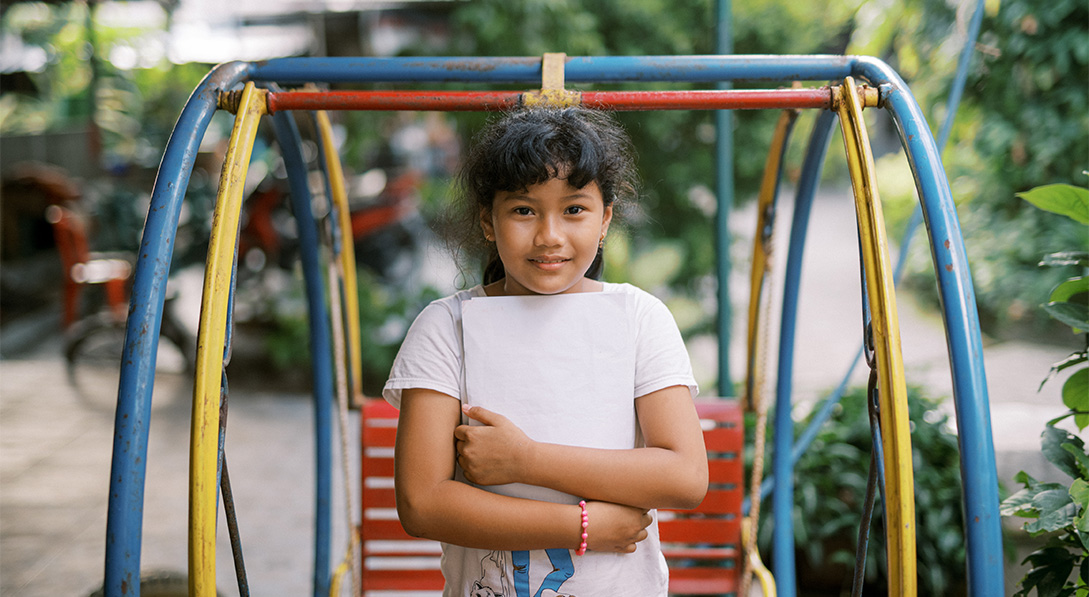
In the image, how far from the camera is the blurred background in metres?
3.71

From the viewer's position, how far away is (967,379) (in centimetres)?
106

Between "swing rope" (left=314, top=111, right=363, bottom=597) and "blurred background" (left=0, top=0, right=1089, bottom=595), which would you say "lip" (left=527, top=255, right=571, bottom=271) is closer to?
"blurred background" (left=0, top=0, right=1089, bottom=595)

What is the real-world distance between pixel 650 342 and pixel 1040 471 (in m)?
1.53

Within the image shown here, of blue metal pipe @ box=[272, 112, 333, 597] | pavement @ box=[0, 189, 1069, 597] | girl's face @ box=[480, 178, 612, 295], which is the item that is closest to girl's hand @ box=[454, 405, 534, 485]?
girl's face @ box=[480, 178, 612, 295]

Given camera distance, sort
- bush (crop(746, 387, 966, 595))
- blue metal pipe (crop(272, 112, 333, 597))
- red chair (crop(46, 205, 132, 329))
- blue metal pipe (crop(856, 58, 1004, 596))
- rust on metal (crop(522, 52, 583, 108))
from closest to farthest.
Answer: blue metal pipe (crop(856, 58, 1004, 596)) → rust on metal (crop(522, 52, 583, 108)) → blue metal pipe (crop(272, 112, 333, 597)) → bush (crop(746, 387, 966, 595)) → red chair (crop(46, 205, 132, 329))

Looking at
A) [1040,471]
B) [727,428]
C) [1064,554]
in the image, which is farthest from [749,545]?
[1040,471]

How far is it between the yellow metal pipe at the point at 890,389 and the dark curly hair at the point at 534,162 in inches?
14.2

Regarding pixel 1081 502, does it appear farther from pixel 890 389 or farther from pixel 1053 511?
pixel 890 389

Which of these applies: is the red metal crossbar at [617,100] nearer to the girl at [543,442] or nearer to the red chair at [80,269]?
the girl at [543,442]

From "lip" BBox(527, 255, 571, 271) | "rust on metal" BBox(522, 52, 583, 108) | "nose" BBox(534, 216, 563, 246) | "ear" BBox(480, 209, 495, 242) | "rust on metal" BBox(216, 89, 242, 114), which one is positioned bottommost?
"lip" BBox(527, 255, 571, 271)

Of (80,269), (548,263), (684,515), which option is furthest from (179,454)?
(548,263)

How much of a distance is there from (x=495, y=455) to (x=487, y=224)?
1.20ft

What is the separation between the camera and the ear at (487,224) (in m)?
1.33

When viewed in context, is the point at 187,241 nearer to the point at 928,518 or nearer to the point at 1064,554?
the point at 928,518
